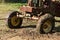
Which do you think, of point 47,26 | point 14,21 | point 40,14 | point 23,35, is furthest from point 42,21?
point 14,21

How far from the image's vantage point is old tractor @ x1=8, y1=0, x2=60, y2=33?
10113mm

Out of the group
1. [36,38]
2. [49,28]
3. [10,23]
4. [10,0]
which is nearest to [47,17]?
[49,28]

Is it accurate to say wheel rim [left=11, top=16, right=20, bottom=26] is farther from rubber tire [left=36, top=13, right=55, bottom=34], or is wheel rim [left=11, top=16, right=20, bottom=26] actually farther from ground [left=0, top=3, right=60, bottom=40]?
rubber tire [left=36, top=13, right=55, bottom=34]

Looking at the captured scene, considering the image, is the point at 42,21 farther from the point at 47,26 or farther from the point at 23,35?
the point at 23,35

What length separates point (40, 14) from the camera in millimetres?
10703

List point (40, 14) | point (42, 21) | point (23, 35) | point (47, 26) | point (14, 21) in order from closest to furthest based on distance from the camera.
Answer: point (23, 35)
point (42, 21)
point (47, 26)
point (40, 14)
point (14, 21)

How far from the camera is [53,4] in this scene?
1103 cm

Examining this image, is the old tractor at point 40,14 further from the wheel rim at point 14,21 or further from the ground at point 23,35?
the ground at point 23,35

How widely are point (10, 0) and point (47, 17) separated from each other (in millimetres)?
15327

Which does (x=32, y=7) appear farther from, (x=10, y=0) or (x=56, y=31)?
(x=10, y=0)

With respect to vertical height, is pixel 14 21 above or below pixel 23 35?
above

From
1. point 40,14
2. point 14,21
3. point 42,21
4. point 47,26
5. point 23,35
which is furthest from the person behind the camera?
point 14,21

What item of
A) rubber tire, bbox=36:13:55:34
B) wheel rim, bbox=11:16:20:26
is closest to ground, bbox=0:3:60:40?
rubber tire, bbox=36:13:55:34

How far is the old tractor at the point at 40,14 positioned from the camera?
398 inches
